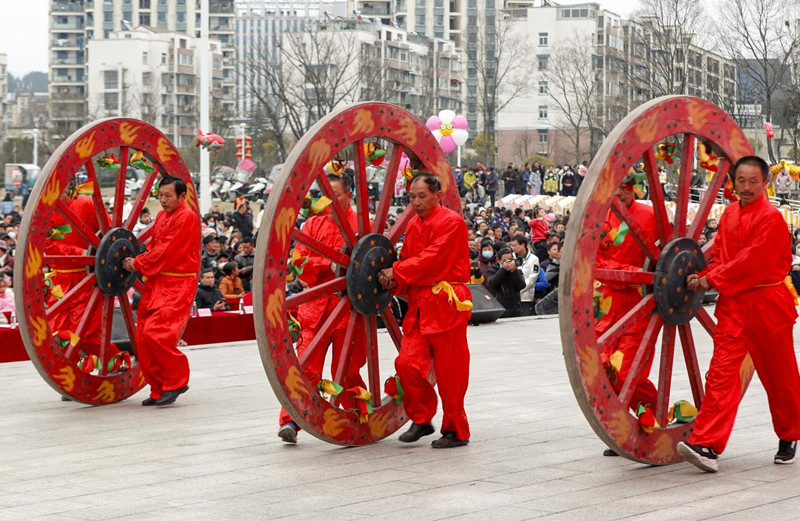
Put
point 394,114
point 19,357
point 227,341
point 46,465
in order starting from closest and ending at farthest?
Answer: point 46,465, point 394,114, point 19,357, point 227,341

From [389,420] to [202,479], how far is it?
1484 millimetres

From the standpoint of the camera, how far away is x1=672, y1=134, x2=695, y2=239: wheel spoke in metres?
7.25

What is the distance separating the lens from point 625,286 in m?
7.26

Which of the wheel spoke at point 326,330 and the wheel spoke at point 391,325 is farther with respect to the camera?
the wheel spoke at point 391,325

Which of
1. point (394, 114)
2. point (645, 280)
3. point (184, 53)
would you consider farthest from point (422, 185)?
point (184, 53)

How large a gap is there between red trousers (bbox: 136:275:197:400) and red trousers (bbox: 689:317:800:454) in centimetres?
380

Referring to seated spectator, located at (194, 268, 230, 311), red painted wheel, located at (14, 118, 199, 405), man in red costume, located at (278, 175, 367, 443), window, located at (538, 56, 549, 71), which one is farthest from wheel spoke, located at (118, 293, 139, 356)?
window, located at (538, 56, 549, 71)

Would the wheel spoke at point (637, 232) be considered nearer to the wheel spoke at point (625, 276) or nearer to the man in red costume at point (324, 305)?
the wheel spoke at point (625, 276)

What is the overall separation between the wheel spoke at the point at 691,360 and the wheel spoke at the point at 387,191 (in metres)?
1.82

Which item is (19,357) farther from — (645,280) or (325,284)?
(645,280)

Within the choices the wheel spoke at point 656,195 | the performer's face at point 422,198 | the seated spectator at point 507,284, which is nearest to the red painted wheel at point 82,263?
the performer's face at point 422,198

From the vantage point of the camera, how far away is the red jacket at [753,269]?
6816 millimetres

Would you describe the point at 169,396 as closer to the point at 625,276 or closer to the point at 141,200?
the point at 141,200

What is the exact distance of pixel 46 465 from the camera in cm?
Result: 742
